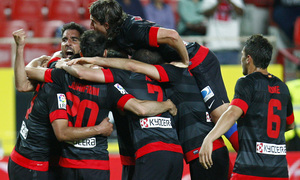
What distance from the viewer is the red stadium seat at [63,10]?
9.76 meters

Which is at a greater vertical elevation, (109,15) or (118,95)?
(109,15)

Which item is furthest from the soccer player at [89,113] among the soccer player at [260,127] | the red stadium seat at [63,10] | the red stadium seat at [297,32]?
the red stadium seat at [297,32]

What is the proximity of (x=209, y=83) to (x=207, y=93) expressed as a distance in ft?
0.31

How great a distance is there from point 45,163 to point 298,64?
560 centimetres

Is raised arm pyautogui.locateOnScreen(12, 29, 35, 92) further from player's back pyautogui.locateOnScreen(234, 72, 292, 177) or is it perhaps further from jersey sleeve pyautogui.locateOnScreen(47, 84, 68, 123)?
player's back pyautogui.locateOnScreen(234, 72, 292, 177)

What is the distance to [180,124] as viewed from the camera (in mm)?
4449

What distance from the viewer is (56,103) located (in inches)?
160

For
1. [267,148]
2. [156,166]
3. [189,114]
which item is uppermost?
[189,114]

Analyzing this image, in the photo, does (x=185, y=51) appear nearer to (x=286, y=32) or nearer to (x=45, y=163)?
(x=45, y=163)

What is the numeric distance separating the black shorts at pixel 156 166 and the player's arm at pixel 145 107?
13.4 inches

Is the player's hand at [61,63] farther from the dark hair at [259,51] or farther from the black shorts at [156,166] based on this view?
the dark hair at [259,51]

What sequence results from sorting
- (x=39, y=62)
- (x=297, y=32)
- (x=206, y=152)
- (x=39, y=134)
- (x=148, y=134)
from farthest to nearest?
(x=297, y=32) < (x=39, y=62) < (x=39, y=134) < (x=148, y=134) < (x=206, y=152)

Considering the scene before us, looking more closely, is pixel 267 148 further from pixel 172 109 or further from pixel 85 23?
pixel 85 23

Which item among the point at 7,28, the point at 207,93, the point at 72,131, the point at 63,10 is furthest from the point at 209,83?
the point at 63,10
